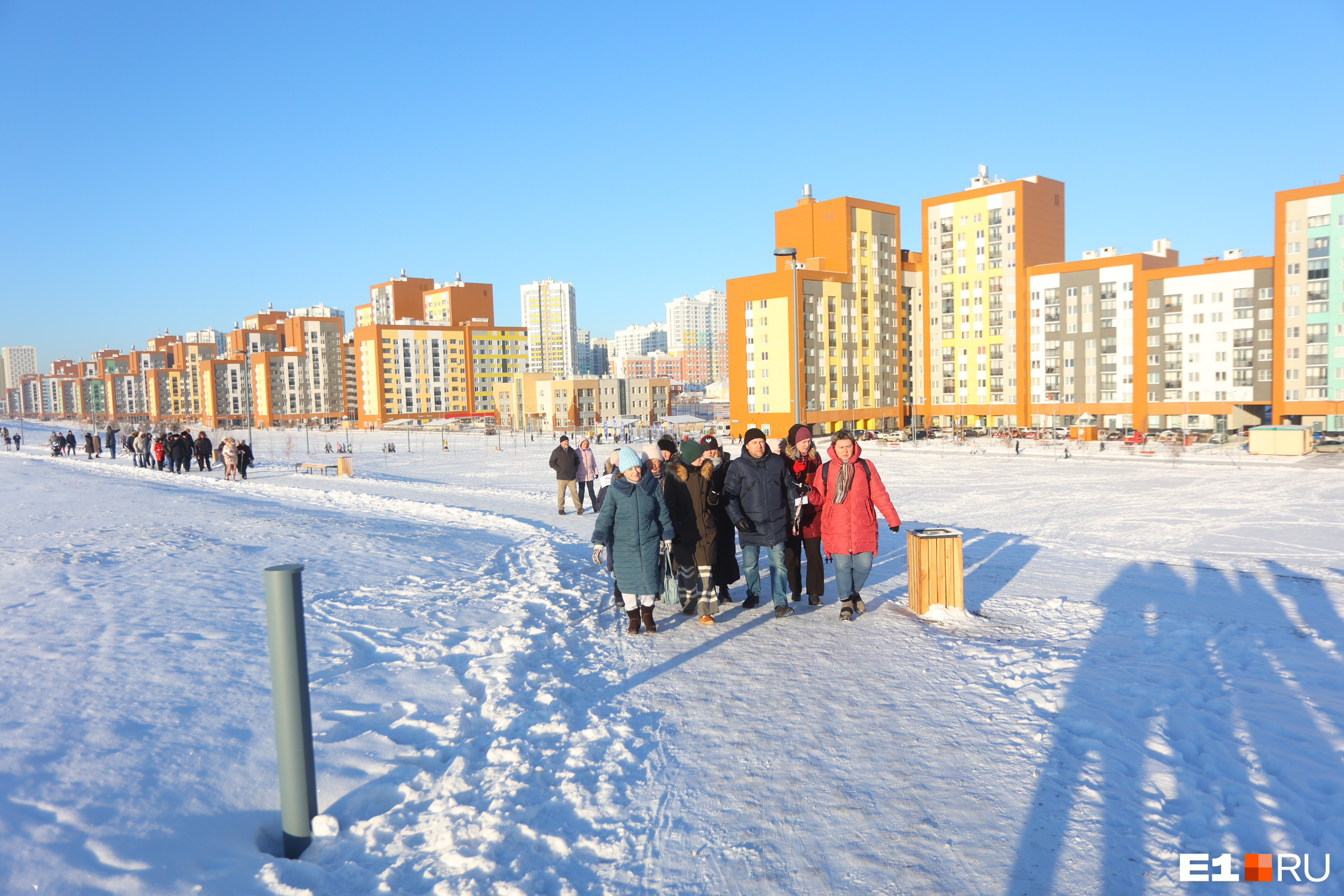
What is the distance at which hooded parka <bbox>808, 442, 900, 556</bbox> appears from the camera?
685 cm

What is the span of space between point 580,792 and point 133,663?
320cm

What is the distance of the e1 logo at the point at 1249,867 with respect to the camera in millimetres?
3152

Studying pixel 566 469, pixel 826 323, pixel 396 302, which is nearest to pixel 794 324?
pixel 566 469

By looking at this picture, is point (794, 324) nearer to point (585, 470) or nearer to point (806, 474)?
point (585, 470)

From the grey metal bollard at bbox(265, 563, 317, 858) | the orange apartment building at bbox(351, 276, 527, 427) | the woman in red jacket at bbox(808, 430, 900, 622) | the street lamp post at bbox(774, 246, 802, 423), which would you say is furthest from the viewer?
the orange apartment building at bbox(351, 276, 527, 427)

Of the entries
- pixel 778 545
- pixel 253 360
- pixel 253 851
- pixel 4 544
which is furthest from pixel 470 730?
pixel 253 360

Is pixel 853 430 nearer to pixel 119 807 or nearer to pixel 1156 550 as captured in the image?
pixel 1156 550

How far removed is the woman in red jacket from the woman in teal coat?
1.55 meters

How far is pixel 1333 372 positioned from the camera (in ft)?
176

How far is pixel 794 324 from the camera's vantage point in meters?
19.7

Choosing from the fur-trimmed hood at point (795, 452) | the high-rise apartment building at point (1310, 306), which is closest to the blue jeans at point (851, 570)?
the fur-trimmed hood at point (795, 452)

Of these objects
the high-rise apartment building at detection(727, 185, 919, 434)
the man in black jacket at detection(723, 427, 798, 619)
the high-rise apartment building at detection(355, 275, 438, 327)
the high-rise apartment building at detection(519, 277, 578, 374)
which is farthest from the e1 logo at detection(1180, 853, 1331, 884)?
the high-rise apartment building at detection(519, 277, 578, 374)

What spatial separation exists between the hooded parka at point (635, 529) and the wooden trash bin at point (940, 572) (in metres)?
2.40

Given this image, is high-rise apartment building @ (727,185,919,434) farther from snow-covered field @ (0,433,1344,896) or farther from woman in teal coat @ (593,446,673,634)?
woman in teal coat @ (593,446,673,634)
